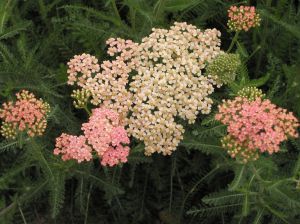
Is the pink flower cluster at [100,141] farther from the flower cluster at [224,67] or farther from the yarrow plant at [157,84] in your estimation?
the flower cluster at [224,67]

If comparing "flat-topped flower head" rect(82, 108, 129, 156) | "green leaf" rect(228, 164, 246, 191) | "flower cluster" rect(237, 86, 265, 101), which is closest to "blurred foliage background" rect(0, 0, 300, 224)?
"green leaf" rect(228, 164, 246, 191)

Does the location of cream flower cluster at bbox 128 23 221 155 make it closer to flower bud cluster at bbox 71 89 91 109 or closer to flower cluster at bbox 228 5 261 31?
flower cluster at bbox 228 5 261 31

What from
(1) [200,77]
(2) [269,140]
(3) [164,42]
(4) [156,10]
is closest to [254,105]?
(2) [269,140]

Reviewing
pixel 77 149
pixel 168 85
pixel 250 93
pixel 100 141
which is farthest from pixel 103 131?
pixel 250 93

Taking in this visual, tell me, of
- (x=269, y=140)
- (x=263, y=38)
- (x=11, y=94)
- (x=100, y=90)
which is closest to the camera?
(x=269, y=140)

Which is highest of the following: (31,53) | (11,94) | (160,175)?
Answer: (31,53)

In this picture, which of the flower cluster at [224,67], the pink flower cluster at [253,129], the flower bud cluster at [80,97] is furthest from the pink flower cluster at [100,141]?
the flower cluster at [224,67]

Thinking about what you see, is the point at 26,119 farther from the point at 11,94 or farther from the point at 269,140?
the point at 269,140
